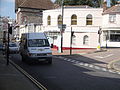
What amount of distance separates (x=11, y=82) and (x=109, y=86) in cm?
441

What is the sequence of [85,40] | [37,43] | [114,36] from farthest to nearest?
1. [85,40]
2. [114,36]
3. [37,43]

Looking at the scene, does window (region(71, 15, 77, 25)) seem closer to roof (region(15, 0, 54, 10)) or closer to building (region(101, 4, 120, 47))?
building (region(101, 4, 120, 47))

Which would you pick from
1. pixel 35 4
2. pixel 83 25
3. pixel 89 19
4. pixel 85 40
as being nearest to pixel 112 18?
pixel 89 19

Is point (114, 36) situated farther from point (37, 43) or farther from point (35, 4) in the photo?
point (35, 4)

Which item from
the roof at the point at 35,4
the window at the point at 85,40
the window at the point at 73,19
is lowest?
the window at the point at 85,40

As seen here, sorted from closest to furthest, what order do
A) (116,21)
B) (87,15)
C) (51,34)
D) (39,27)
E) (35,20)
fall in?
(116,21)
(87,15)
(51,34)
(39,27)
(35,20)

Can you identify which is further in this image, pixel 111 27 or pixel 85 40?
pixel 85 40

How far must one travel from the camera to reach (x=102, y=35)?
1810 inches

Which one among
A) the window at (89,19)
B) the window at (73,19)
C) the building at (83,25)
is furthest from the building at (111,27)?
the window at (73,19)

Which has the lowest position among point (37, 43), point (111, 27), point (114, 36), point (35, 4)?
point (37, 43)

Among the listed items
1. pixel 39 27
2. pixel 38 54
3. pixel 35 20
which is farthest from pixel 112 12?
pixel 35 20

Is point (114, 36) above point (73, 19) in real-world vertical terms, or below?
below

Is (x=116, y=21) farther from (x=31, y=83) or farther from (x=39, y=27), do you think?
(x=31, y=83)

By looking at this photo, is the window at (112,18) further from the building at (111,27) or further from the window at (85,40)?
the window at (85,40)
